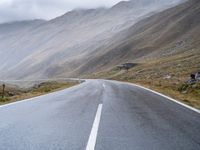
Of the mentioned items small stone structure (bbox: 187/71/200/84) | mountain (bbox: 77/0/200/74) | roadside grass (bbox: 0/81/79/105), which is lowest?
roadside grass (bbox: 0/81/79/105)

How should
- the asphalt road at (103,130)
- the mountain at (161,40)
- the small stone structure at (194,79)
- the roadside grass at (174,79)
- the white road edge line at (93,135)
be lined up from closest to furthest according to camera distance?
the white road edge line at (93,135) → the asphalt road at (103,130) → the roadside grass at (174,79) → the small stone structure at (194,79) → the mountain at (161,40)

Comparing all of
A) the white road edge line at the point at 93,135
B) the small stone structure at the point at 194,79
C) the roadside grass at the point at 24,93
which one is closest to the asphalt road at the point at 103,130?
the white road edge line at the point at 93,135

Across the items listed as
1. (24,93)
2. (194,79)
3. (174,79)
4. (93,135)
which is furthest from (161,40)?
(93,135)

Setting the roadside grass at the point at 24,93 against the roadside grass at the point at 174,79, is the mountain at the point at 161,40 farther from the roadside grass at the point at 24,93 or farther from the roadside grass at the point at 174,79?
the roadside grass at the point at 24,93

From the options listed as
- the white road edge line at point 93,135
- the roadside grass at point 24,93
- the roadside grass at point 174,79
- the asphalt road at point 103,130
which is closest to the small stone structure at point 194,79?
the roadside grass at point 174,79

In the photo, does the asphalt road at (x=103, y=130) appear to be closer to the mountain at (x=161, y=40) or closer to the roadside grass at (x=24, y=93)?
the roadside grass at (x=24, y=93)

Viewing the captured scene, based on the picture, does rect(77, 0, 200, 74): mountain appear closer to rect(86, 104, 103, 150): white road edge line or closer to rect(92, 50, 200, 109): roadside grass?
rect(92, 50, 200, 109): roadside grass

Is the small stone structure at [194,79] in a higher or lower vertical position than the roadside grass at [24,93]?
higher

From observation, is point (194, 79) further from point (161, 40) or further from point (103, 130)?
point (161, 40)

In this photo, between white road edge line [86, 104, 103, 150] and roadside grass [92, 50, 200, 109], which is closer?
white road edge line [86, 104, 103, 150]

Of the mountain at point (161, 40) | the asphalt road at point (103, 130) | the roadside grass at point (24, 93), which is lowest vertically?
the roadside grass at point (24, 93)

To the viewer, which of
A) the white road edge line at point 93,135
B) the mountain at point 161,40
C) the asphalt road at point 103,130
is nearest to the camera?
the white road edge line at point 93,135

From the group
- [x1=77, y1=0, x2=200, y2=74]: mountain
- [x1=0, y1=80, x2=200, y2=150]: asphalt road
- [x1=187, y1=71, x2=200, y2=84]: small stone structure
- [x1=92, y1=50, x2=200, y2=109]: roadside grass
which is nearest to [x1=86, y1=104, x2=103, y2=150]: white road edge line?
[x1=0, y1=80, x2=200, y2=150]: asphalt road

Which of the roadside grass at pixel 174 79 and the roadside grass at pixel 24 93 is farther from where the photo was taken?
the roadside grass at pixel 24 93
